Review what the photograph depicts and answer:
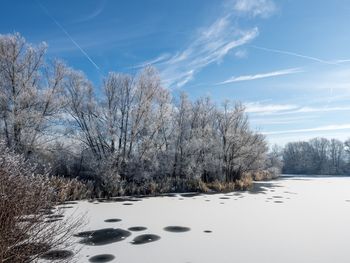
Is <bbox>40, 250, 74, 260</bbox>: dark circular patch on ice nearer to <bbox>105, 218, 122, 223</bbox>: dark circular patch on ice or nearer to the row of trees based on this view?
<bbox>105, 218, 122, 223</bbox>: dark circular patch on ice

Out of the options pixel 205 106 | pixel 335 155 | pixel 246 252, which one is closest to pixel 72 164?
pixel 205 106

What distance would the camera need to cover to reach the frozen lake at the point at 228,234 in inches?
172

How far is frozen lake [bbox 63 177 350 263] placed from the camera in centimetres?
436

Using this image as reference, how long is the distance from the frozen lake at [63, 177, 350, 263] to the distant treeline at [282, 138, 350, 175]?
44.3 meters

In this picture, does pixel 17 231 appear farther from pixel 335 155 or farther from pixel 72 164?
pixel 335 155

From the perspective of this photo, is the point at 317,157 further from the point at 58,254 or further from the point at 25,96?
the point at 58,254

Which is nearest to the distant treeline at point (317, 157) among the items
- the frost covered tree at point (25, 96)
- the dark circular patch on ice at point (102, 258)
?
the frost covered tree at point (25, 96)

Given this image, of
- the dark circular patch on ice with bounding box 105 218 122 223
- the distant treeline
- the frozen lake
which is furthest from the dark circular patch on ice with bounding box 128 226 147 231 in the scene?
the distant treeline

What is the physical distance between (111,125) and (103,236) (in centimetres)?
1016

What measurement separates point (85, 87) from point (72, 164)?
4.82 m

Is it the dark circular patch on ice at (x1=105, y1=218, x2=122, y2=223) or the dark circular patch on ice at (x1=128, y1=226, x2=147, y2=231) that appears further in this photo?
the dark circular patch on ice at (x1=105, y1=218, x2=122, y2=223)

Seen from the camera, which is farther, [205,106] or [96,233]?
[205,106]

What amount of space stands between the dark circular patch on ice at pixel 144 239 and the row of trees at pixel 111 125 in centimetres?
731

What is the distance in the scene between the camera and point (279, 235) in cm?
558
